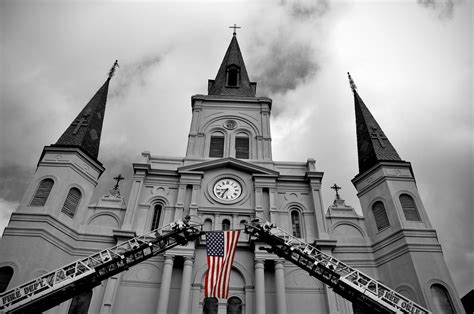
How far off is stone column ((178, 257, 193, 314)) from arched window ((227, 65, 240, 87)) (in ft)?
57.5

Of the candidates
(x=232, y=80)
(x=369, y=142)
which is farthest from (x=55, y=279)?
(x=232, y=80)

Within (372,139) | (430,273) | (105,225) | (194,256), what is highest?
(372,139)

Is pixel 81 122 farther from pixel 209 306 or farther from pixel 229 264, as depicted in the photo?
pixel 229 264

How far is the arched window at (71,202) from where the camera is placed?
64.5ft

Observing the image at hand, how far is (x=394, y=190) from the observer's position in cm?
2031

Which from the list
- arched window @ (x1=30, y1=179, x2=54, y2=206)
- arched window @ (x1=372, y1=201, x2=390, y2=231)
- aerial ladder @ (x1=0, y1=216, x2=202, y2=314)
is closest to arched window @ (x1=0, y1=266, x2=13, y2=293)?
arched window @ (x1=30, y1=179, x2=54, y2=206)

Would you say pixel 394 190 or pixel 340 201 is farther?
pixel 340 201

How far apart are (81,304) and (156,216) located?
585 centimetres

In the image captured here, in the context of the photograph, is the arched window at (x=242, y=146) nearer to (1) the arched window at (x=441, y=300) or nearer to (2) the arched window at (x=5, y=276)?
(1) the arched window at (x=441, y=300)

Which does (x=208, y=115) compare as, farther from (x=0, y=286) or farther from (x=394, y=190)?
(x=0, y=286)

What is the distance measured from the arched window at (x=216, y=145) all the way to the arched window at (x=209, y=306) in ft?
32.8

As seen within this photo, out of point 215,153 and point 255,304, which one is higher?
point 215,153

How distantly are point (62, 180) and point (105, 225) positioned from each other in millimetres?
3349

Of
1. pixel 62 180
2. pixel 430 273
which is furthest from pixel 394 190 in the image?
pixel 62 180
